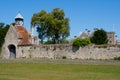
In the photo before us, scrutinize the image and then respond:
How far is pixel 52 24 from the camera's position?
6756cm

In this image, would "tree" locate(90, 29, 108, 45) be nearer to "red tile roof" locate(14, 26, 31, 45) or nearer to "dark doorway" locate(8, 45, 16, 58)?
"red tile roof" locate(14, 26, 31, 45)

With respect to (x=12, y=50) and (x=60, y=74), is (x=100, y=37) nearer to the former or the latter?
(x=12, y=50)

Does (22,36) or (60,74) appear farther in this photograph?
(22,36)

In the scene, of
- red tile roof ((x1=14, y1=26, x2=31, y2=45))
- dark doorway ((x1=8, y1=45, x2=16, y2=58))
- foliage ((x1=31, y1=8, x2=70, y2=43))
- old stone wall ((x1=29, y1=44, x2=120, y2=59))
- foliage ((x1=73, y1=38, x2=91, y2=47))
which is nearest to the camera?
old stone wall ((x1=29, y1=44, x2=120, y2=59))

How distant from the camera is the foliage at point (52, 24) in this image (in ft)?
223

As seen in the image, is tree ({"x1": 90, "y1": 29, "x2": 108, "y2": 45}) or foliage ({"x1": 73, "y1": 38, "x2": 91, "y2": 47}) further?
tree ({"x1": 90, "y1": 29, "x2": 108, "y2": 45})

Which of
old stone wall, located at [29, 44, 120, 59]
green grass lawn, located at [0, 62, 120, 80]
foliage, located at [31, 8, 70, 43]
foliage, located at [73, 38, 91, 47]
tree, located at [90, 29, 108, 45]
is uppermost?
foliage, located at [31, 8, 70, 43]

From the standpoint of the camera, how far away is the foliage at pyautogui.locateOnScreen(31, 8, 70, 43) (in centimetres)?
6806

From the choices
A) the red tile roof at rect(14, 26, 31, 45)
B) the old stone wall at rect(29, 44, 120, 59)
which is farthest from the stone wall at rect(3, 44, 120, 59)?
the red tile roof at rect(14, 26, 31, 45)

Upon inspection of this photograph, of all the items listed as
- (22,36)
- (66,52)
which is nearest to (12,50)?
(22,36)

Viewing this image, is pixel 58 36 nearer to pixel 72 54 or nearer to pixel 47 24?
pixel 47 24

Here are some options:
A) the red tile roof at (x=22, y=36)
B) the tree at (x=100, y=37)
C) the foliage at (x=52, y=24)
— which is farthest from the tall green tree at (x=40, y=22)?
the tree at (x=100, y=37)

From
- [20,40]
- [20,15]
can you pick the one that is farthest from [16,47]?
[20,15]

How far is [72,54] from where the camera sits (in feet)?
167
